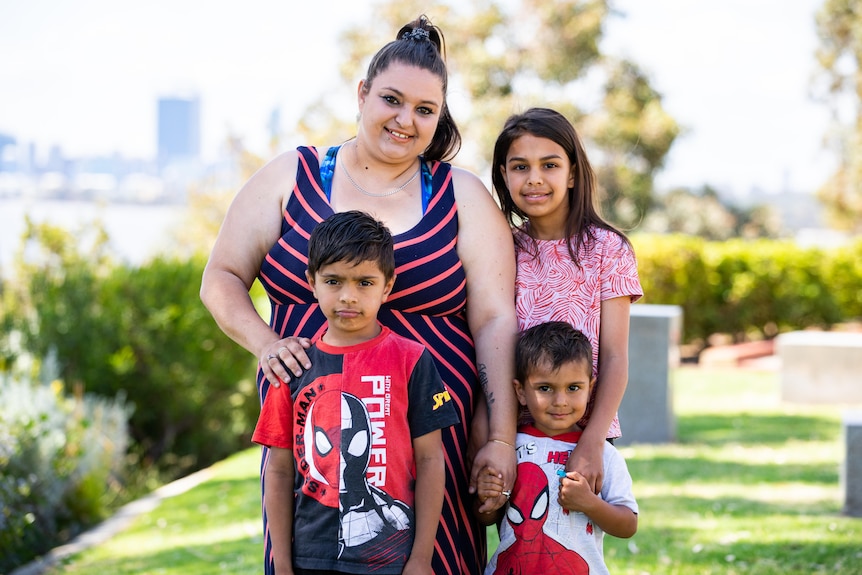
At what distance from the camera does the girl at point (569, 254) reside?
287 centimetres

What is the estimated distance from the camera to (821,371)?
1091cm

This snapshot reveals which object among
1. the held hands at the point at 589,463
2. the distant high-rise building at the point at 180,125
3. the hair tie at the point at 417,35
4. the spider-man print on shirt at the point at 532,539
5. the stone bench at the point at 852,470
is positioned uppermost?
the distant high-rise building at the point at 180,125

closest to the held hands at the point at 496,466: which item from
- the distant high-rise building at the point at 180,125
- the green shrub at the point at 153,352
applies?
the green shrub at the point at 153,352

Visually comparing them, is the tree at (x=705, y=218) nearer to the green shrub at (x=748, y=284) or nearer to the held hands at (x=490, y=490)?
the green shrub at (x=748, y=284)

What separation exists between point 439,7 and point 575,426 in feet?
62.7

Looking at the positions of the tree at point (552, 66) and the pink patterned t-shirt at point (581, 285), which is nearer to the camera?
the pink patterned t-shirt at point (581, 285)

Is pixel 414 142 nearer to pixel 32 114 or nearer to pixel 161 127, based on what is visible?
pixel 32 114

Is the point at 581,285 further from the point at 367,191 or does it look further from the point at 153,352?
the point at 153,352

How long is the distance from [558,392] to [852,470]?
4014 mm

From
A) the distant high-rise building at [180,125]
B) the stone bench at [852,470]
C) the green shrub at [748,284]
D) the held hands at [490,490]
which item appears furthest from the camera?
the distant high-rise building at [180,125]

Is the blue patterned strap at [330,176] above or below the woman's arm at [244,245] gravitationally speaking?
above

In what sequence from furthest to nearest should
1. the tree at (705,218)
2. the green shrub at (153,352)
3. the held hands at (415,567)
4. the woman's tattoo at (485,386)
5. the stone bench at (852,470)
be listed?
1. the tree at (705,218)
2. the green shrub at (153,352)
3. the stone bench at (852,470)
4. the woman's tattoo at (485,386)
5. the held hands at (415,567)

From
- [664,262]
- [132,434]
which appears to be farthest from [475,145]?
[132,434]

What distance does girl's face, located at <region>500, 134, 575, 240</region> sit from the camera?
299cm
